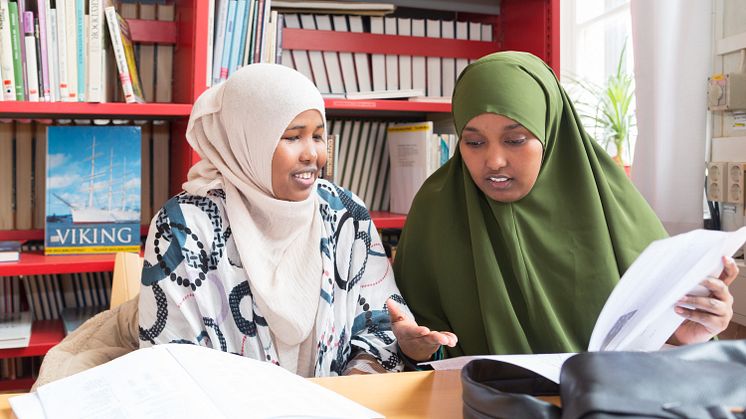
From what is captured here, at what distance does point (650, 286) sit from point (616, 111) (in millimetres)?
1835

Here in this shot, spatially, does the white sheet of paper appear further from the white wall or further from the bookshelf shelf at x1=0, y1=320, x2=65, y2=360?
the white wall

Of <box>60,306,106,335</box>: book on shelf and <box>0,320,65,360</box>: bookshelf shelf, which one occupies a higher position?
<box>60,306,106,335</box>: book on shelf

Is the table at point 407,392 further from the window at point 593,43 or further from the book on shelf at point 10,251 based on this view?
the window at point 593,43

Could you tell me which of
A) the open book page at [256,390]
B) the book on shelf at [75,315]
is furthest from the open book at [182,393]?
the book on shelf at [75,315]

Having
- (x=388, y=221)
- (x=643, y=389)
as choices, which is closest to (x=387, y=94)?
(x=388, y=221)

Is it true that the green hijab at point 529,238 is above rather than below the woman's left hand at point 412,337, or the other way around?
above

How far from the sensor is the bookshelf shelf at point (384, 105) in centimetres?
219

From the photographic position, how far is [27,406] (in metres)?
0.75

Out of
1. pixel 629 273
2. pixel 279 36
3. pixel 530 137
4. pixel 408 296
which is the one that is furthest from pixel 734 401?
pixel 279 36

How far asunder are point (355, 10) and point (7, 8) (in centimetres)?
106

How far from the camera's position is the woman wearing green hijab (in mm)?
1311

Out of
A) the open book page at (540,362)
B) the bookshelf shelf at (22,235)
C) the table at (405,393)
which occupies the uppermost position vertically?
the bookshelf shelf at (22,235)

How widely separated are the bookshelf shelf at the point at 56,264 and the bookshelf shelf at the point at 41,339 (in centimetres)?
21

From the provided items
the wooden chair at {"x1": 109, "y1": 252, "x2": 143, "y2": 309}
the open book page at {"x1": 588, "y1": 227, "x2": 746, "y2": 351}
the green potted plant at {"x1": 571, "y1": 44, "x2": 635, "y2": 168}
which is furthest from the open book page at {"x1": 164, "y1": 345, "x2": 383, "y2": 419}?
the green potted plant at {"x1": 571, "y1": 44, "x2": 635, "y2": 168}
